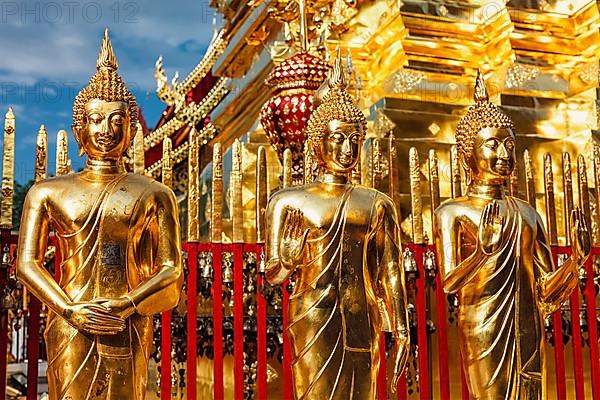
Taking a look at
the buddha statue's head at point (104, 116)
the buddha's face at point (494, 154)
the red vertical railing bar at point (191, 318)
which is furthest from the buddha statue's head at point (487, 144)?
the buddha statue's head at point (104, 116)

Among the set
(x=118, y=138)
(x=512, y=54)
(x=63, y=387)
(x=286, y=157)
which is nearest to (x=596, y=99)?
(x=512, y=54)

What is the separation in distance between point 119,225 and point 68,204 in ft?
0.83

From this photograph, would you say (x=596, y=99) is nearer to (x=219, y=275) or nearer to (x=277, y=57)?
(x=277, y=57)

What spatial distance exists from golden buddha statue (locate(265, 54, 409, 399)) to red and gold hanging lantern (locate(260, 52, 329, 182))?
1.71m

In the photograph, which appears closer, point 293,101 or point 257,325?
point 257,325

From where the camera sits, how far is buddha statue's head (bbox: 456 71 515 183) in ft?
14.8

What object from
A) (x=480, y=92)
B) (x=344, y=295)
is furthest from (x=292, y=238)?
(x=480, y=92)

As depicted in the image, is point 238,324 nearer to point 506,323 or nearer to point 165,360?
point 165,360

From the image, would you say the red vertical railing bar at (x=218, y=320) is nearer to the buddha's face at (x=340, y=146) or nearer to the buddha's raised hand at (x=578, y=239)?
the buddha's face at (x=340, y=146)

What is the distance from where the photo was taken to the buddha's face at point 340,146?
4133 millimetres

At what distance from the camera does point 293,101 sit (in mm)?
5934

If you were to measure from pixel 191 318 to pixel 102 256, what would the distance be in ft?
2.86

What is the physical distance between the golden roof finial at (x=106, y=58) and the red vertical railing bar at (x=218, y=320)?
3.72 ft

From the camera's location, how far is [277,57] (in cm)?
850
